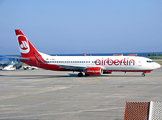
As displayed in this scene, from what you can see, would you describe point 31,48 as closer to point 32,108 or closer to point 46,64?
point 46,64

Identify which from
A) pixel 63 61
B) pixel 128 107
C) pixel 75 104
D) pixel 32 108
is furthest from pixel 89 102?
pixel 63 61

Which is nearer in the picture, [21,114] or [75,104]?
[21,114]

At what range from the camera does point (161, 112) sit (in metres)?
8.27

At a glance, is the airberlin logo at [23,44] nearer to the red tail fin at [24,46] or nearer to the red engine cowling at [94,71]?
the red tail fin at [24,46]

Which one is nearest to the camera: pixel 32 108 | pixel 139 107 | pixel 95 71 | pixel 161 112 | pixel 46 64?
pixel 161 112

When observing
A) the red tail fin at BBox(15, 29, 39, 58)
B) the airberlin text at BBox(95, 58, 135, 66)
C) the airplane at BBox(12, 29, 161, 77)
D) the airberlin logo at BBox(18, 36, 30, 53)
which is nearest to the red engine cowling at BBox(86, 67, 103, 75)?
the airplane at BBox(12, 29, 161, 77)

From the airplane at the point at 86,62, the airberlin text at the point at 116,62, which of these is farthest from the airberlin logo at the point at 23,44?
the airberlin text at the point at 116,62

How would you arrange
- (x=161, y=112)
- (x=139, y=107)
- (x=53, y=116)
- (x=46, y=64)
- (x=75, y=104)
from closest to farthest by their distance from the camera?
1. (x=161, y=112)
2. (x=139, y=107)
3. (x=53, y=116)
4. (x=75, y=104)
5. (x=46, y=64)

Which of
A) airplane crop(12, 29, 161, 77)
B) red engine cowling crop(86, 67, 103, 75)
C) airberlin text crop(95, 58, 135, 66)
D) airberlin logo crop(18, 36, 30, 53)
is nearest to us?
red engine cowling crop(86, 67, 103, 75)

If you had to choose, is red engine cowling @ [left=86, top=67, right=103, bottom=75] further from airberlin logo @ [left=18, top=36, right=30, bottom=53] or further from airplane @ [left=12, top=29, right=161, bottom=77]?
airberlin logo @ [left=18, top=36, right=30, bottom=53]

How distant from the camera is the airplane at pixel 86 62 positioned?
40625 mm

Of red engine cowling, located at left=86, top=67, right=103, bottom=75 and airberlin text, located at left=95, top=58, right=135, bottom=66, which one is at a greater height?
airberlin text, located at left=95, top=58, right=135, bottom=66

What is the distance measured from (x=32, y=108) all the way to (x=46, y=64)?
90.4ft

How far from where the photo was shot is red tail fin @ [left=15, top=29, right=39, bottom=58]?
4431 centimetres
